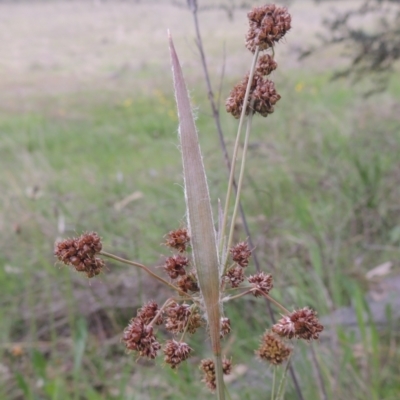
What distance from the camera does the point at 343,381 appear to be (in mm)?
2182

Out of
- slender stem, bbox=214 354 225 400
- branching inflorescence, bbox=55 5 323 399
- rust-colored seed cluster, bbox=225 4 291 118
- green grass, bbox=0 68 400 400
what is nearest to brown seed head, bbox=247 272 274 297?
Answer: branching inflorescence, bbox=55 5 323 399

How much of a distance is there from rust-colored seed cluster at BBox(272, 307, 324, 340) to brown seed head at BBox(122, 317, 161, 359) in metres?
0.15

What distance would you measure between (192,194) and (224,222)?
0.20 feet

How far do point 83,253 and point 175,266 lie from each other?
0.13 meters

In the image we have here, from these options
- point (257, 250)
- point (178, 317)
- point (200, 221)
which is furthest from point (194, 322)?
point (257, 250)

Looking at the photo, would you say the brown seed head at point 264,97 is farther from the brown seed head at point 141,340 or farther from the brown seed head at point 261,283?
the brown seed head at point 141,340

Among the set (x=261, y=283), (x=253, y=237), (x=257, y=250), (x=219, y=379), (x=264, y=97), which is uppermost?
(x=253, y=237)

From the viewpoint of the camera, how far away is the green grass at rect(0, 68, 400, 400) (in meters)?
2.21

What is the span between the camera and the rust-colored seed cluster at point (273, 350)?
2.73 feet

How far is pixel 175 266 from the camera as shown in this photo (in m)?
0.69

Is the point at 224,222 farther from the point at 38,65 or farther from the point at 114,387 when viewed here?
the point at 38,65

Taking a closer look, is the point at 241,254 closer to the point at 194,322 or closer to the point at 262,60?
the point at 194,322

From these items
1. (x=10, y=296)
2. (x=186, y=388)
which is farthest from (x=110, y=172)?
(x=186, y=388)

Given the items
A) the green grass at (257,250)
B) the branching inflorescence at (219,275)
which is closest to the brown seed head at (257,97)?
the branching inflorescence at (219,275)
